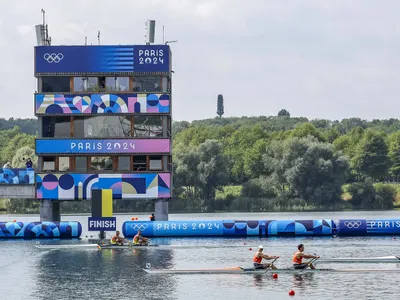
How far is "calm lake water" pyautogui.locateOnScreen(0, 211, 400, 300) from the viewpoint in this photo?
55.7 meters

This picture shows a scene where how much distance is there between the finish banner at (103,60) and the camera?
9181cm

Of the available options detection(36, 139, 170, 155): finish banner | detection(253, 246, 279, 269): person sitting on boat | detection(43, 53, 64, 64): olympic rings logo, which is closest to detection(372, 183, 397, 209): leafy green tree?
detection(36, 139, 170, 155): finish banner

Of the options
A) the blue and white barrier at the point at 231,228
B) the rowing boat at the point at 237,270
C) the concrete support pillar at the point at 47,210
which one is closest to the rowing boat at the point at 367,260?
the rowing boat at the point at 237,270

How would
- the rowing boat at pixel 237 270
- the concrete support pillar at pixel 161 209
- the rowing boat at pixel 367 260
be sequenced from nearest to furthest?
the rowing boat at pixel 237 270 < the rowing boat at pixel 367 260 < the concrete support pillar at pixel 161 209

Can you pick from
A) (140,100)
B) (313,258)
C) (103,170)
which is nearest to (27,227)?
(103,170)

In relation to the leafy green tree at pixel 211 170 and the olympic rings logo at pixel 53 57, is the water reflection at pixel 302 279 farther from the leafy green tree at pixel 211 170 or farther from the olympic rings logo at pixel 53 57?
the leafy green tree at pixel 211 170

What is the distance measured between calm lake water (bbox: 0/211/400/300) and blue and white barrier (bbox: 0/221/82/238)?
517 centimetres

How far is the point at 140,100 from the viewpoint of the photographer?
91125mm

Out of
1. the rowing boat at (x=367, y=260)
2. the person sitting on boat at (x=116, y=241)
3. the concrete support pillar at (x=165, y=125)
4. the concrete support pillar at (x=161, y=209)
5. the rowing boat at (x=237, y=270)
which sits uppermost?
the concrete support pillar at (x=165, y=125)

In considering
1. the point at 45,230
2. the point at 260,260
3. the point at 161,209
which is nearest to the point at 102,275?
the point at 260,260

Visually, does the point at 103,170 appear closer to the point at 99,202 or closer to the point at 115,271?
the point at 99,202

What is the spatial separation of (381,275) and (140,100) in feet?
116

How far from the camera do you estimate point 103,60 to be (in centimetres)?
9181

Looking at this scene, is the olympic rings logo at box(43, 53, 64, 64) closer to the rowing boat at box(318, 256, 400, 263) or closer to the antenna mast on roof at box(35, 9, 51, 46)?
the antenna mast on roof at box(35, 9, 51, 46)
